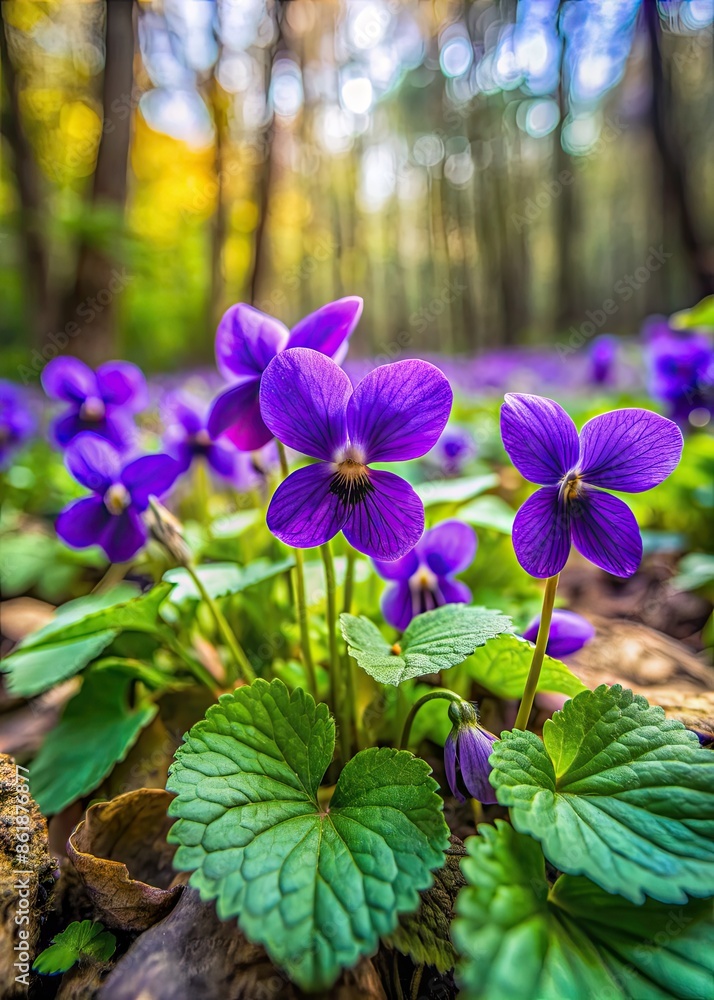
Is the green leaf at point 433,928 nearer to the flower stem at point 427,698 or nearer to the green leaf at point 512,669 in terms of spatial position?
the flower stem at point 427,698

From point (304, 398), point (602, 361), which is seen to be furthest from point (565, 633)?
point (602, 361)

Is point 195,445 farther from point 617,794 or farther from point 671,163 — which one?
point 671,163

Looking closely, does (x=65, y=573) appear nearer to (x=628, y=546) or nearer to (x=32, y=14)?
(x=628, y=546)

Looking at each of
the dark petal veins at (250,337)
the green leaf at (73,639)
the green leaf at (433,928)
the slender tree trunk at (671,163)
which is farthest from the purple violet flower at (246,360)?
the slender tree trunk at (671,163)

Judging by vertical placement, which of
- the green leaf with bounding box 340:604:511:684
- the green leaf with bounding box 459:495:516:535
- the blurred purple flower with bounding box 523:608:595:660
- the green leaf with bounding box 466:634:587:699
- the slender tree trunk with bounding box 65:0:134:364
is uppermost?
the slender tree trunk with bounding box 65:0:134:364

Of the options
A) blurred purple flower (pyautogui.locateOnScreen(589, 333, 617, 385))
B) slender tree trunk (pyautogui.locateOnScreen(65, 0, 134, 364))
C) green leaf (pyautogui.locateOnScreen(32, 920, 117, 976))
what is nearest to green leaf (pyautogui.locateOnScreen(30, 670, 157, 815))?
green leaf (pyautogui.locateOnScreen(32, 920, 117, 976))

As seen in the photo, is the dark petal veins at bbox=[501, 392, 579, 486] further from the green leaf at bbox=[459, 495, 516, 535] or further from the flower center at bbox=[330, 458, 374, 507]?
the green leaf at bbox=[459, 495, 516, 535]

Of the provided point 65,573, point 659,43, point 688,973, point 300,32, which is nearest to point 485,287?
point 300,32
